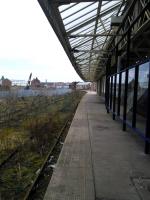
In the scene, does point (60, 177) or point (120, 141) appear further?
point (120, 141)

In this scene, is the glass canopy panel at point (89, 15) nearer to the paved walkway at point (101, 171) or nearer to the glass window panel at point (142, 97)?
the glass window panel at point (142, 97)

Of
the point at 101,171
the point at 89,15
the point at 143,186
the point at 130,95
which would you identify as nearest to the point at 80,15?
the point at 89,15

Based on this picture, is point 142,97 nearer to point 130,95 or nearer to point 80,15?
point 130,95

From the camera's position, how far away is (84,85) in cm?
14812

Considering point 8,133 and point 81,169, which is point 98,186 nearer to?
point 81,169

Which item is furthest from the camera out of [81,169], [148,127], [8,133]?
[8,133]

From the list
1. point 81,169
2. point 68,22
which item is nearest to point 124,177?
point 81,169

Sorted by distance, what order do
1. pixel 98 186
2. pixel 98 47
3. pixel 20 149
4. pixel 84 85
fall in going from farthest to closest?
pixel 84 85, pixel 98 47, pixel 20 149, pixel 98 186

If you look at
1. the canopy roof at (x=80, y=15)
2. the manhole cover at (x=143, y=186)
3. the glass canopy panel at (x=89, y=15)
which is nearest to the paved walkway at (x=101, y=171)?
the manhole cover at (x=143, y=186)

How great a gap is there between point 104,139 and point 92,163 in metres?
2.87

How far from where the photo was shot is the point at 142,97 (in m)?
8.09

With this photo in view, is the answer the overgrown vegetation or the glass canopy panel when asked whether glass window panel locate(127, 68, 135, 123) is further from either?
the glass canopy panel

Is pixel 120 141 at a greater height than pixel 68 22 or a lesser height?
lesser

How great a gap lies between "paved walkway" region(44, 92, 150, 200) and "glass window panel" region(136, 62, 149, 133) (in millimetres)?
588
